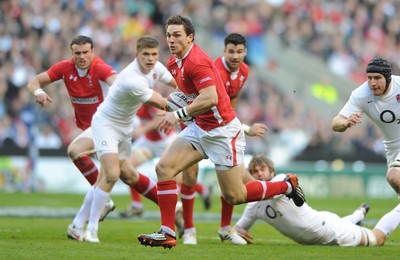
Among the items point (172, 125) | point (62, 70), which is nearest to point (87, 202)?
point (62, 70)

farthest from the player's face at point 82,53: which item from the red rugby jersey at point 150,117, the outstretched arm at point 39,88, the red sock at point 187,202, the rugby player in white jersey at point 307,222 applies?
the red rugby jersey at point 150,117

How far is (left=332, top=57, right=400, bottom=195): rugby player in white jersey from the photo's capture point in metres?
10.8

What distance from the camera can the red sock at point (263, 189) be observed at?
35.1ft

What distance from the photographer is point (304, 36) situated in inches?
1168

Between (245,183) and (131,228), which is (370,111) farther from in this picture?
(131,228)

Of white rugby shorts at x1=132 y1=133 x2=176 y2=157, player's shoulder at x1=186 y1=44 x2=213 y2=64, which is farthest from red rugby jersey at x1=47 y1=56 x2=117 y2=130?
white rugby shorts at x1=132 y1=133 x2=176 y2=157

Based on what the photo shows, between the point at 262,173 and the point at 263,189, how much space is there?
67 cm

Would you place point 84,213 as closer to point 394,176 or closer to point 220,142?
point 220,142

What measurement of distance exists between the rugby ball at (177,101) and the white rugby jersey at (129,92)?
1027 millimetres

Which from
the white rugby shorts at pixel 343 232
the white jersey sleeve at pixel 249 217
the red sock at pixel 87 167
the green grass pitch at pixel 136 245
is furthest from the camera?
the red sock at pixel 87 167

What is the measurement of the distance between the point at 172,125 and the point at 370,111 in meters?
2.68

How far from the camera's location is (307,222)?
36.7 feet

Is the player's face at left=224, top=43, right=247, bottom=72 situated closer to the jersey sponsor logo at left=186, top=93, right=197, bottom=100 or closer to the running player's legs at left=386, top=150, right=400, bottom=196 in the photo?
the jersey sponsor logo at left=186, top=93, right=197, bottom=100

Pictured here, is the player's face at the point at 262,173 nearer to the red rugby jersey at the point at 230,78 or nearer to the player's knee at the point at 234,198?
the player's knee at the point at 234,198
